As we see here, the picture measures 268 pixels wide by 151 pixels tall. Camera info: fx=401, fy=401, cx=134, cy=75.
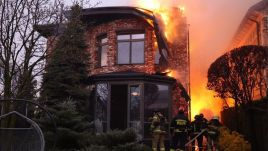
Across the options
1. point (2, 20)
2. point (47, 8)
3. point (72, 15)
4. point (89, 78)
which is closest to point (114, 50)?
point (89, 78)

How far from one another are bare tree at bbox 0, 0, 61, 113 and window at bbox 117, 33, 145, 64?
8283mm

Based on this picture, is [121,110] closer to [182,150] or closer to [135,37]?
[135,37]

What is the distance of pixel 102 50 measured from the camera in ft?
75.6

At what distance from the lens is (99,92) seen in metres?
19.5

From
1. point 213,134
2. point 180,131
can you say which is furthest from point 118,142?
point 213,134

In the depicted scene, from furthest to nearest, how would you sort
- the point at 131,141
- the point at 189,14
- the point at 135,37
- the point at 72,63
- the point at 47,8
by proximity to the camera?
the point at 189,14 < the point at 135,37 < the point at 72,63 < the point at 47,8 < the point at 131,141

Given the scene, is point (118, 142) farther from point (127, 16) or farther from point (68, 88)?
point (127, 16)

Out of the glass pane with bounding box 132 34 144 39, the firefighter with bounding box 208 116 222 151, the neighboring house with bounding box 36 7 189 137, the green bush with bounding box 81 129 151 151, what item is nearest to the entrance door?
the neighboring house with bounding box 36 7 189 137

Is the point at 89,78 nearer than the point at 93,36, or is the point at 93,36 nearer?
the point at 89,78

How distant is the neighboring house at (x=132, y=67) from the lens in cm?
1867

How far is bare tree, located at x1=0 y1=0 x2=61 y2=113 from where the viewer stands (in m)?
12.2

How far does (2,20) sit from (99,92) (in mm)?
7819

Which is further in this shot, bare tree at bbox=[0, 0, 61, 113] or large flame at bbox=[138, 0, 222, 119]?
large flame at bbox=[138, 0, 222, 119]

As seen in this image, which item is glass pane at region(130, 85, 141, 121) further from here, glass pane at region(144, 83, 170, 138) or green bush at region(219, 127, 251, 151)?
green bush at region(219, 127, 251, 151)
